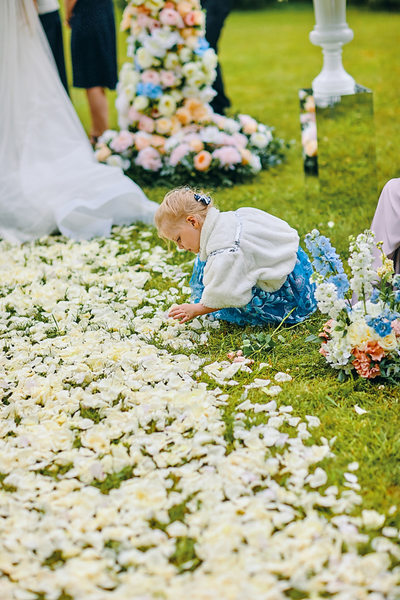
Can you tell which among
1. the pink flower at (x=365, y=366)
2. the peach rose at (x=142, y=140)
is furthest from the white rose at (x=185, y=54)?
the pink flower at (x=365, y=366)

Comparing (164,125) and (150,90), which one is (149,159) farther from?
(150,90)

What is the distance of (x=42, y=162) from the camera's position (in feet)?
16.3

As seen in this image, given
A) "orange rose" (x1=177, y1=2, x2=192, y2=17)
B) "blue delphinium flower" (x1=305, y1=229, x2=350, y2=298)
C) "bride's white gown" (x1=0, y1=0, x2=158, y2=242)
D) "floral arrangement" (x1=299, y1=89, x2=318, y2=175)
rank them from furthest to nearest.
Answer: "orange rose" (x1=177, y1=2, x2=192, y2=17), "floral arrangement" (x1=299, y1=89, x2=318, y2=175), "bride's white gown" (x1=0, y1=0, x2=158, y2=242), "blue delphinium flower" (x1=305, y1=229, x2=350, y2=298)

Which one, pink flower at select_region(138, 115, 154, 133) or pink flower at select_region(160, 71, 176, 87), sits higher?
pink flower at select_region(160, 71, 176, 87)

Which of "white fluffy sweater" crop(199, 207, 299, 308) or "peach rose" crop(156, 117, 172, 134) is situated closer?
"white fluffy sweater" crop(199, 207, 299, 308)

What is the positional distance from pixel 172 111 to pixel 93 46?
1098mm

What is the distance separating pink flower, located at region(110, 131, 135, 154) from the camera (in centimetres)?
544

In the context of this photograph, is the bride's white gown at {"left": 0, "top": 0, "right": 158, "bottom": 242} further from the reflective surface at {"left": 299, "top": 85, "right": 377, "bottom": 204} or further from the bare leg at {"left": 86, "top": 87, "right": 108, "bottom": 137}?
the reflective surface at {"left": 299, "top": 85, "right": 377, "bottom": 204}

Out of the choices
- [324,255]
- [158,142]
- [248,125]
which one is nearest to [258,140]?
[248,125]

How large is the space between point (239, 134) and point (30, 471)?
3837mm

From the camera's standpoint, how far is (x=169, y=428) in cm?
242

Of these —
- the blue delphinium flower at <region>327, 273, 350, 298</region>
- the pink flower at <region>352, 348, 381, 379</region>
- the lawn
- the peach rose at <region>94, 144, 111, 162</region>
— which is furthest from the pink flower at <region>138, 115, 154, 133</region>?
the pink flower at <region>352, 348, 381, 379</region>

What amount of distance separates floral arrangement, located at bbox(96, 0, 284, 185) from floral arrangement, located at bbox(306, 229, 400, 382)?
2745mm

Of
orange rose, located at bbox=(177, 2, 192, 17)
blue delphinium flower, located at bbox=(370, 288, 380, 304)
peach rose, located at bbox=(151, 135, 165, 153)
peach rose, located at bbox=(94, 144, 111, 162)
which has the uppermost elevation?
orange rose, located at bbox=(177, 2, 192, 17)
